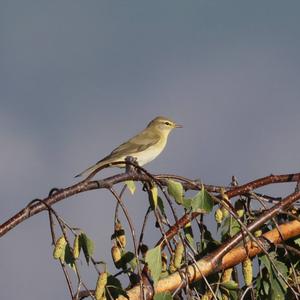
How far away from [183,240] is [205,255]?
0.55 meters

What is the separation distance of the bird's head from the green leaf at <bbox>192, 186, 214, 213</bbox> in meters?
11.3

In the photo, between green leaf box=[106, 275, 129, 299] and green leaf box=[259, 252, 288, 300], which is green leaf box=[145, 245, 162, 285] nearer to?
green leaf box=[106, 275, 129, 299]

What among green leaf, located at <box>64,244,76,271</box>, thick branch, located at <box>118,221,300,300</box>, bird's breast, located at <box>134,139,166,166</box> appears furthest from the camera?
bird's breast, located at <box>134,139,166,166</box>

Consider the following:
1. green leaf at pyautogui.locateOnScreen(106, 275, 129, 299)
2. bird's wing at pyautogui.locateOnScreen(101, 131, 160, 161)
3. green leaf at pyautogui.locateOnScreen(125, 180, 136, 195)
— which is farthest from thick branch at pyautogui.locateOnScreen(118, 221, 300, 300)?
bird's wing at pyautogui.locateOnScreen(101, 131, 160, 161)

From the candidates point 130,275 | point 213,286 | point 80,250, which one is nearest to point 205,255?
point 213,286

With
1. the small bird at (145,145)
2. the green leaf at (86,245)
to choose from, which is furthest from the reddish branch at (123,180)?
the small bird at (145,145)

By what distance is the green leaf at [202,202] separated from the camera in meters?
3.76

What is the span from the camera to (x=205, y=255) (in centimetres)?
427

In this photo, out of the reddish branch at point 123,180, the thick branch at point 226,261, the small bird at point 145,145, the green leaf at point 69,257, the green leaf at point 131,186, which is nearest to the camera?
the reddish branch at point 123,180

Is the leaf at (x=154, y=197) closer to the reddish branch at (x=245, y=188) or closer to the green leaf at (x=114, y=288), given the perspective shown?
the reddish branch at (x=245, y=188)

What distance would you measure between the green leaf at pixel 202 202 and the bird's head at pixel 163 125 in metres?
11.3

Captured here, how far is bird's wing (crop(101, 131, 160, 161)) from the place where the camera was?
43.2 feet

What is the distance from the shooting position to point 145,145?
45.4 ft

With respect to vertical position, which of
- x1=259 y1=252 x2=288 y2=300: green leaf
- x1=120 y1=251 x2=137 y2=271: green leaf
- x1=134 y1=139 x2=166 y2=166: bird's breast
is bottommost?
x1=259 y1=252 x2=288 y2=300: green leaf
